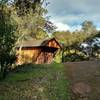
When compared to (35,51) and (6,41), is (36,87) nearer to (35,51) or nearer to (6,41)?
(6,41)

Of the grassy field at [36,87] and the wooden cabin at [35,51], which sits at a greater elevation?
the wooden cabin at [35,51]

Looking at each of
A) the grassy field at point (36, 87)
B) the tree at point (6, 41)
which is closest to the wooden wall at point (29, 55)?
the tree at point (6, 41)

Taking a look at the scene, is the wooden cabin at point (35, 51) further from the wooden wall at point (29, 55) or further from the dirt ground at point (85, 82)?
the dirt ground at point (85, 82)

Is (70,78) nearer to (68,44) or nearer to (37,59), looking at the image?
(37,59)

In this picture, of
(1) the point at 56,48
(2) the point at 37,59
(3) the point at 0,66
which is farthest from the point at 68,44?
(3) the point at 0,66

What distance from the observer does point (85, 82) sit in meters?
15.5

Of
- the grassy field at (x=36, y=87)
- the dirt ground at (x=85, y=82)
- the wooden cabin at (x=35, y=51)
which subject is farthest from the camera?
the wooden cabin at (x=35, y=51)

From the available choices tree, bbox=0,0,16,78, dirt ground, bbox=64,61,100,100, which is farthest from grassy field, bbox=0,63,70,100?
tree, bbox=0,0,16,78

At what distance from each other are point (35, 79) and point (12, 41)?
2.62 m

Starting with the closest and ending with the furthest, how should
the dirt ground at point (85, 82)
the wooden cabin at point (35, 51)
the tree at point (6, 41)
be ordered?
the dirt ground at point (85, 82)
the tree at point (6, 41)
the wooden cabin at point (35, 51)

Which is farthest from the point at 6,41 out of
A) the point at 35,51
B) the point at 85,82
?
the point at 35,51

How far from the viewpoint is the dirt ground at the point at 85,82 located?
13.2m

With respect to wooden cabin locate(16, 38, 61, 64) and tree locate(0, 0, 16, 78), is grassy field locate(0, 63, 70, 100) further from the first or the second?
wooden cabin locate(16, 38, 61, 64)

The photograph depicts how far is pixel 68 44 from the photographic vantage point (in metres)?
51.3
